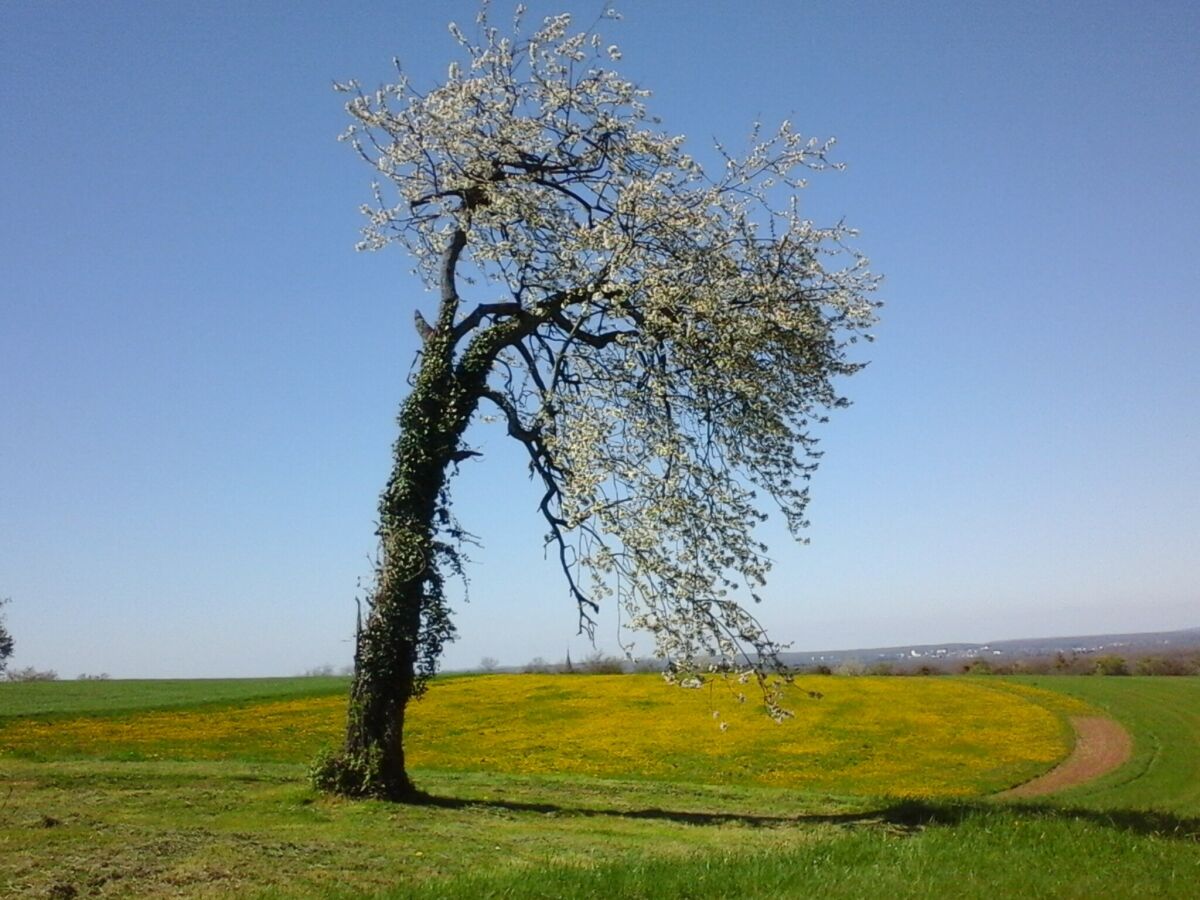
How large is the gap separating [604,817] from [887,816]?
4.79 meters

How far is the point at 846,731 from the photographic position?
3975 centimetres

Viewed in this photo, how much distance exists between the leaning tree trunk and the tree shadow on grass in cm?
107

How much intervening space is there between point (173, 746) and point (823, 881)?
1054 inches

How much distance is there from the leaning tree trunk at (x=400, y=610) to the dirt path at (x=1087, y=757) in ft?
60.5

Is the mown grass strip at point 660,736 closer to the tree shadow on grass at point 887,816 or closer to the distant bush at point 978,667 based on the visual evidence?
the tree shadow on grass at point 887,816

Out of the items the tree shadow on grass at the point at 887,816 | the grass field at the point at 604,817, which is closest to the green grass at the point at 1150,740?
the grass field at the point at 604,817

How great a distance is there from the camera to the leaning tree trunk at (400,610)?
17.8 meters

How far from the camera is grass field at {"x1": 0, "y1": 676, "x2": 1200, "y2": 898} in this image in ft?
38.0

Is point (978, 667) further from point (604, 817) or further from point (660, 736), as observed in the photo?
point (604, 817)

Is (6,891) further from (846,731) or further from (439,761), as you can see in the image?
(846,731)

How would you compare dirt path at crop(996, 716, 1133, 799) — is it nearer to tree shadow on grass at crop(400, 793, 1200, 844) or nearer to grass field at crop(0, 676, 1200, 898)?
grass field at crop(0, 676, 1200, 898)

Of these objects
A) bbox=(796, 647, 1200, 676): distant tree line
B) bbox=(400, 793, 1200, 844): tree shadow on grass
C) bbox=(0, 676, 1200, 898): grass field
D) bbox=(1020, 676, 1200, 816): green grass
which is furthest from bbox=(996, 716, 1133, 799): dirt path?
bbox=(796, 647, 1200, 676): distant tree line

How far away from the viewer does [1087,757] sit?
1451 inches

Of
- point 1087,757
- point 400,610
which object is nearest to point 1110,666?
point 1087,757
